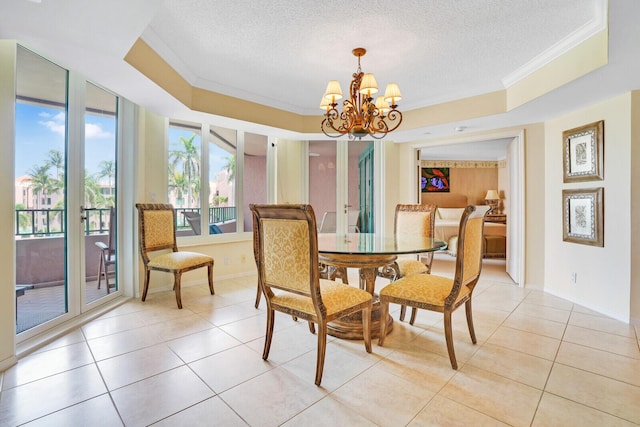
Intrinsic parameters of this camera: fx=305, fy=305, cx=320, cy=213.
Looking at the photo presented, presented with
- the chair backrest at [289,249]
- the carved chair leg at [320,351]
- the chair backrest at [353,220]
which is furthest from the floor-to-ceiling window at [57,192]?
the chair backrest at [353,220]

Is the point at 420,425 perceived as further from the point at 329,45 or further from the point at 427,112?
the point at 427,112

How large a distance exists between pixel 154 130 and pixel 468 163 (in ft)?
25.5

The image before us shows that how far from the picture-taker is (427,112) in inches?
161

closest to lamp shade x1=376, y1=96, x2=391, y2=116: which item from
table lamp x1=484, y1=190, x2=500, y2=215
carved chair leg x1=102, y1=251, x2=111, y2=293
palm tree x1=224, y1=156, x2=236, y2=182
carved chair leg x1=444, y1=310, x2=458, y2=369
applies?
carved chair leg x1=444, y1=310, x2=458, y2=369

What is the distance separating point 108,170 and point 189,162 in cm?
99

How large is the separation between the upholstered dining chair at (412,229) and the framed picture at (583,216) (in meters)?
1.53

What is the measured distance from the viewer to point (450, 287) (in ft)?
7.00

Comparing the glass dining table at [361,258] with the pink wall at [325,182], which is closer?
the glass dining table at [361,258]

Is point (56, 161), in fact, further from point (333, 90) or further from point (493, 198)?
point (493, 198)

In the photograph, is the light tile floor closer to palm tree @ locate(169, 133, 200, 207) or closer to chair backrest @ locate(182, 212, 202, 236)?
chair backrest @ locate(182, 212, 202, 236)

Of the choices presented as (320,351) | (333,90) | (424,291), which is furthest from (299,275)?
(333,90)

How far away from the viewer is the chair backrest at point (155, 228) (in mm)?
3271

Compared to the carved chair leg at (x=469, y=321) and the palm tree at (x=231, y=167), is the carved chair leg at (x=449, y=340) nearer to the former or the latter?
the carved chair leg at (x=469, y=321)

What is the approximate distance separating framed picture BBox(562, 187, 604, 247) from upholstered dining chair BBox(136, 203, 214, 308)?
160 inches
